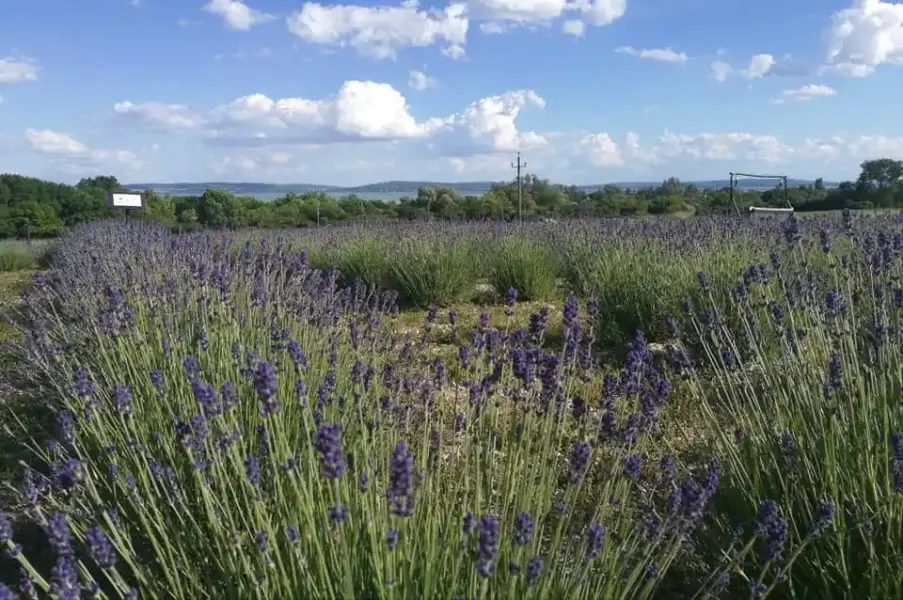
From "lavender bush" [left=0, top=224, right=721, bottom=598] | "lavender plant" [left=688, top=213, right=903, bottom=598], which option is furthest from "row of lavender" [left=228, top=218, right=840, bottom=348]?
"lavender plant" [left=688, top=213, right=903, bottom=598]

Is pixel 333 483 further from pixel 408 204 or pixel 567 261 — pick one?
pixel 408 204

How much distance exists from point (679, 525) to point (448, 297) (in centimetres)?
606

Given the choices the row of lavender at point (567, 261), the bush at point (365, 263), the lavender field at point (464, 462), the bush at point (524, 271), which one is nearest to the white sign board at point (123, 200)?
the row of lavender at point (567, 261)

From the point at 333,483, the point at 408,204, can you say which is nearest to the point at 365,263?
the point at 333,483

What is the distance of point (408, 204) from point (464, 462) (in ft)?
93.4

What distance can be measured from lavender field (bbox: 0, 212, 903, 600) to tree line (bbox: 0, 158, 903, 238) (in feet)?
53.2

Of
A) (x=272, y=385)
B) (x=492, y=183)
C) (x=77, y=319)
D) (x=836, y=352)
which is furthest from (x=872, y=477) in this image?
(x=492, y=183)

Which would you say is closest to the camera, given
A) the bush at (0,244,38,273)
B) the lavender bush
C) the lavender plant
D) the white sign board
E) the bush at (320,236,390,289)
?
the lavender bush

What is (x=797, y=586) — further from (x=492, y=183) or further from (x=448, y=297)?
(x=492, y=183)

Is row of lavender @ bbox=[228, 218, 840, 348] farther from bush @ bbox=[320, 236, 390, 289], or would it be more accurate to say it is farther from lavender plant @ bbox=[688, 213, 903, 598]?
lavender plant @ bbox=[688, 213, 903, 598]

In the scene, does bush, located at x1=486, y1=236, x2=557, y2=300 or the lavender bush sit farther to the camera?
bush, located at x1=486, y1=236, x2=557, y2=300

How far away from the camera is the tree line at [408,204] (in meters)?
20.9

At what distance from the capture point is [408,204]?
29.9m

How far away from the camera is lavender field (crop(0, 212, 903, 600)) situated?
1.43m
